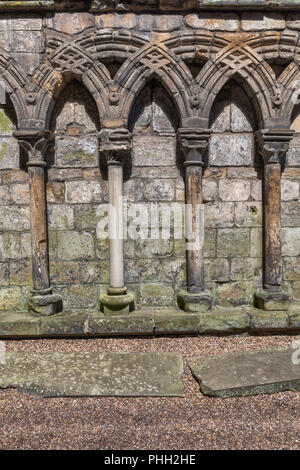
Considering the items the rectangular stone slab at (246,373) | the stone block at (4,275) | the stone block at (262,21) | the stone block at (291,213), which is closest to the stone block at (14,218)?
the stone block at (4,275)

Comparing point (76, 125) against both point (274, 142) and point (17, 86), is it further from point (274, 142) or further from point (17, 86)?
point (274, 142)

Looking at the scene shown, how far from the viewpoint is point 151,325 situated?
Answer: 3.76 m

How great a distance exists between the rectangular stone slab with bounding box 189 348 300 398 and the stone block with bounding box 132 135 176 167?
7.40 feet

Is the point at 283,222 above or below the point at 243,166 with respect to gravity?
below

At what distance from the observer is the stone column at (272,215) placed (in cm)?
380

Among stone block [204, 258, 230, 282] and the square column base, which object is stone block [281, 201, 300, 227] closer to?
stone block [204, 258, 230, 282]

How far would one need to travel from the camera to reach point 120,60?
377cm

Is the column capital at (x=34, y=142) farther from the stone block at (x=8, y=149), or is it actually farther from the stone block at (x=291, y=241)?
the stone block at (x=291, y=241)

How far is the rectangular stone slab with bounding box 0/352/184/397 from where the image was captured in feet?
9.09

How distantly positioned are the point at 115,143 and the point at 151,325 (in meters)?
2.09

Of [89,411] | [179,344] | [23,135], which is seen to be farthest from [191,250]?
[23,135]

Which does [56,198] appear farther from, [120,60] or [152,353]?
[152,353]

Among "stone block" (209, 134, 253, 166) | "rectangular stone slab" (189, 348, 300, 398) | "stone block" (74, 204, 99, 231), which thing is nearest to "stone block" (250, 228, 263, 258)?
"stone block" (209, 134, 253, 166)

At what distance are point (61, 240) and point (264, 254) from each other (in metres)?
2.46
